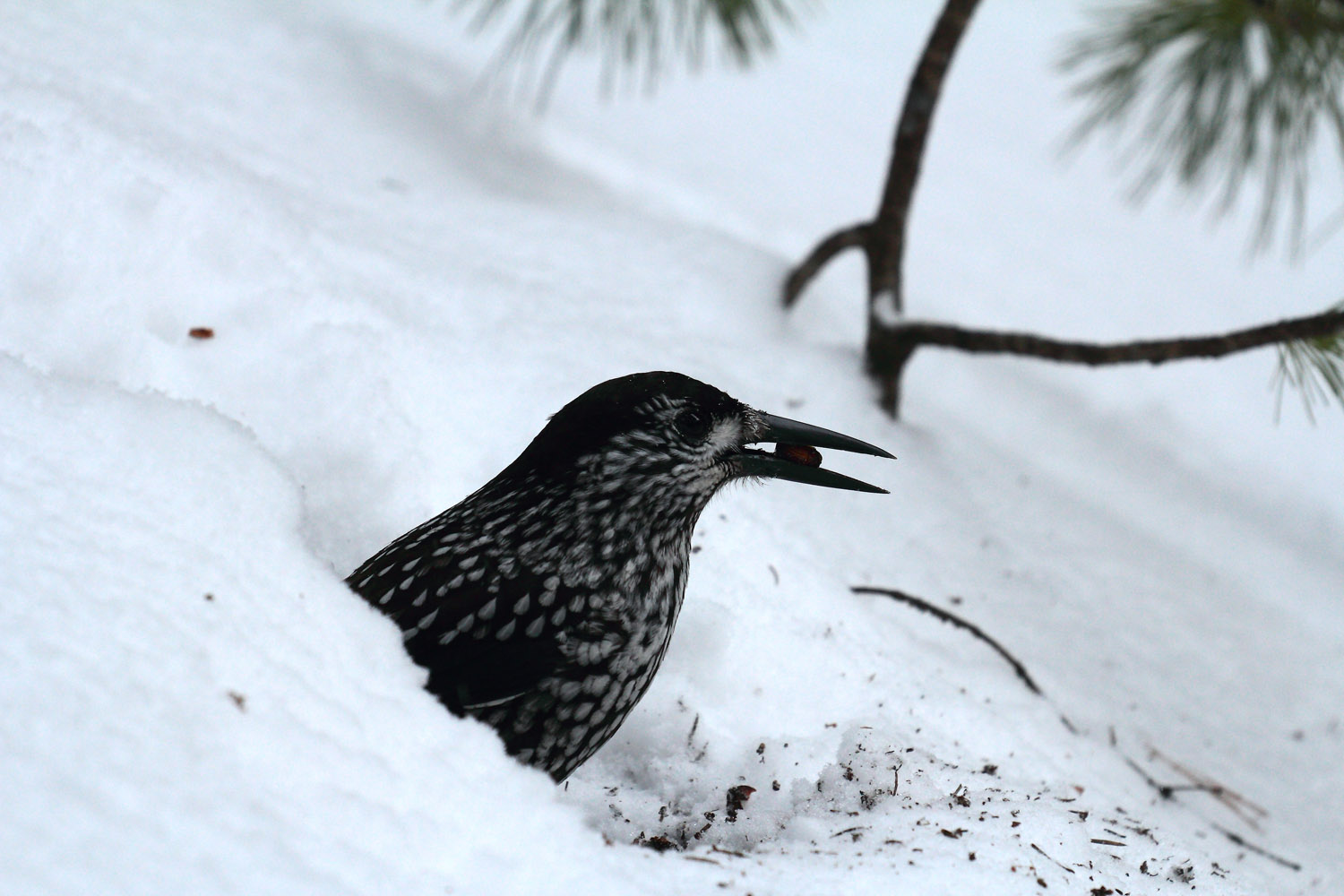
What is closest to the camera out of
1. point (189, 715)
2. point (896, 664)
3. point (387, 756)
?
point (189, 715)

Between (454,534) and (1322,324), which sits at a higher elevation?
(1322,324)

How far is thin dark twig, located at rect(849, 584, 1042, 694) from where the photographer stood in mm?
2770

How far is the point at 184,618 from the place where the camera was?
1369 mm

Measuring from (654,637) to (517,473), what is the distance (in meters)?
0.41

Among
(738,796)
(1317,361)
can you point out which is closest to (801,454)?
(738,796)

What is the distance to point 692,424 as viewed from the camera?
208cm

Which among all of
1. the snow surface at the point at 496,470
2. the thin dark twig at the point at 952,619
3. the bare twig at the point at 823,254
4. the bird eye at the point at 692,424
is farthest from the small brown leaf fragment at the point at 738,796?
the bare twig at the point at 823,254

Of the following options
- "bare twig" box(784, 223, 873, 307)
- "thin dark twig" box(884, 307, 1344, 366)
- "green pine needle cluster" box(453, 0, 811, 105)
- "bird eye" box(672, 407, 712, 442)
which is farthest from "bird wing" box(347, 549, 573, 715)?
"green pine needle cluster" box(453, 0, 811, 105)

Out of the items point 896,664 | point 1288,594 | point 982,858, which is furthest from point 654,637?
point 1288,594

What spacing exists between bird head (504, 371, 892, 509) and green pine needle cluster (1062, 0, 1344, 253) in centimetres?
269

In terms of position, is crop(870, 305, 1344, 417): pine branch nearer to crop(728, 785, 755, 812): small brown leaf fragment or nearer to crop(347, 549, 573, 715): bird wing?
crop(728, 785, 755, 812): small brown leaf fragment

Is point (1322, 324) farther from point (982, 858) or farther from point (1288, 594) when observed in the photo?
point (982, 858)

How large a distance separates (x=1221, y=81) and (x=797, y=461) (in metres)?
3.32

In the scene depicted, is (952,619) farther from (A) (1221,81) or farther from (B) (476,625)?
(A) (1221,81)
